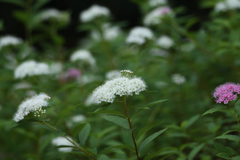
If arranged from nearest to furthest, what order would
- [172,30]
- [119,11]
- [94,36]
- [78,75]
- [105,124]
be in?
[105,124], [172,30], [78,75], [94,36], [119,11]

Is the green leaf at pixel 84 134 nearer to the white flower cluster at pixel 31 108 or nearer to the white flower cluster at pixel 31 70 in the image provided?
the white flower cluster at pixel 31 108

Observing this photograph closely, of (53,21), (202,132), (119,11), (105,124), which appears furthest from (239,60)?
(119,11)

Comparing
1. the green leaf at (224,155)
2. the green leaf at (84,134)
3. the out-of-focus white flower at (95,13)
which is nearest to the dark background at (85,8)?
the out-of-focus white flower at (95,13)

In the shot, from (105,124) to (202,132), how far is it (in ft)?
2.67

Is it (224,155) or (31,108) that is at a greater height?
(31,108)

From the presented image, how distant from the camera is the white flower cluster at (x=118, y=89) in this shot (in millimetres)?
1185

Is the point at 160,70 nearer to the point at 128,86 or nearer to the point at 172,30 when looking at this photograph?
the point at 172,30

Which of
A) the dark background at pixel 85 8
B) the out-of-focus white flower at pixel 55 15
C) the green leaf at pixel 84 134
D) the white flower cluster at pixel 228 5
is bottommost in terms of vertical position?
the green leaf at pixel 84 134

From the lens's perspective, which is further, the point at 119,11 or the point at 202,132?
the point at 119,11

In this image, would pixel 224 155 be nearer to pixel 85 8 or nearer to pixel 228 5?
pixel 228 5

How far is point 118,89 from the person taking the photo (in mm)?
1186

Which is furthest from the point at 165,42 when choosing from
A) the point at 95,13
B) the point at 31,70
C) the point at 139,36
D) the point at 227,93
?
the point at 227,93

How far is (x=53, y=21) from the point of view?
3.04 metres

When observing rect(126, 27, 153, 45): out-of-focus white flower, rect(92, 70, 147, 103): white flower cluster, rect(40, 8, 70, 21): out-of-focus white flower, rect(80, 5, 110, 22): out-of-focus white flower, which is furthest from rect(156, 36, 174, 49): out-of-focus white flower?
rect(92, 70, 147, 103): white flower cluster
